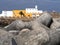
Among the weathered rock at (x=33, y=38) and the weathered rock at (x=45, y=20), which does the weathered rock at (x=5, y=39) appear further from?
the weathered rock at (x=45, y=20)

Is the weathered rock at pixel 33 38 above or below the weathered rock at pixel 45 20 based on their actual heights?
above

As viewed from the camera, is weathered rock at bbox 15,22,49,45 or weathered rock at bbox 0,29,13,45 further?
weathered rock at bbox 15,22,49,45

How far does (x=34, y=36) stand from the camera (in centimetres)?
752

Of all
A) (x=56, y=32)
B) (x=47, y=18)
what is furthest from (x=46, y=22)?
(x=56, y=32)

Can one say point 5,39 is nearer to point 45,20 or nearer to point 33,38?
point 33,38

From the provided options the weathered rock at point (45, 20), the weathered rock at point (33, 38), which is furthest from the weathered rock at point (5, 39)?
the weathered rock at point (45, 20)

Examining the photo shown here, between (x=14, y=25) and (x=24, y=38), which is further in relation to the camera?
(x=14, y=25)

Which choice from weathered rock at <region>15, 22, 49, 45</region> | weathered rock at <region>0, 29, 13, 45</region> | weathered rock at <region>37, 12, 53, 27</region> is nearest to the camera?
weathered rock at <region>0, 29, 13, 45</region>

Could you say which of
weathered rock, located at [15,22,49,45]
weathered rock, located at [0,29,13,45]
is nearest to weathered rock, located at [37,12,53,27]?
weathered rock, located at [15,22,49,45]

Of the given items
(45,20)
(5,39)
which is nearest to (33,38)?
(5,39)

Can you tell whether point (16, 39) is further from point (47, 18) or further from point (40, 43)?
point (47, 18)

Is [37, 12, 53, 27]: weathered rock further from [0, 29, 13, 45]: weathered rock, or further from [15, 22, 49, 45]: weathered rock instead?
[0, 29, 13, 45]: weathered rock

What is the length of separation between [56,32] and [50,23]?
9.78 ft

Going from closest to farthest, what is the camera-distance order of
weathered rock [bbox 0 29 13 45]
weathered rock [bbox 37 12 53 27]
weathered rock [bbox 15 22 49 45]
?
weathered rock [bbox 0 29 13 45] → weathered rock [bbox 15 22 49 45] → weathered rock [bbox 37 12 53 27]
